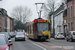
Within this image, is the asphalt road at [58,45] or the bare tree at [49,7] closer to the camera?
the asphalt road at [58,45]

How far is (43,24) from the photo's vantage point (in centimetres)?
2656

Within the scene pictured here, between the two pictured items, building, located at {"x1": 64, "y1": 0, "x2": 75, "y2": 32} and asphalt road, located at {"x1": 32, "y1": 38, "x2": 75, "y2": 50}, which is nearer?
asphalt road, located at {"x1": 32, "y1": 38, "x2": 75, "y2": 50}

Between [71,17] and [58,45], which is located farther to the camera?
[71,17]

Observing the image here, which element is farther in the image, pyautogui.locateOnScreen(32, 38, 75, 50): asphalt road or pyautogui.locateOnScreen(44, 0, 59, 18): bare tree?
pyautogui.locateOnScreen(44, 0, 59, 18): bare tree

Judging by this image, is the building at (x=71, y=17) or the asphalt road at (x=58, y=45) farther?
the building at (x=71, y=17)

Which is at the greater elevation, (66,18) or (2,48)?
(66,18)

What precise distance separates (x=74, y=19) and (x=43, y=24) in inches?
549

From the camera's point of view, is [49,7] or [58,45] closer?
[58,45]

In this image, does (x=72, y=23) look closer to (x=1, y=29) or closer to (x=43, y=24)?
(x=43, y=24)

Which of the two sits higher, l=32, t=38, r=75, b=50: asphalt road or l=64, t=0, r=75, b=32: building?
l=64, t=0, r=75, b=32: building

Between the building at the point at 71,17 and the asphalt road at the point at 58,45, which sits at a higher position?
the building at the point at 71,17

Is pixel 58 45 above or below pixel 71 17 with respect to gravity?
below

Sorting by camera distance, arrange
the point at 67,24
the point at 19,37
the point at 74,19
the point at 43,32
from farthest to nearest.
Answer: the point at 67,24, the point at 74,19, the point at 19,37, the point at 43,32

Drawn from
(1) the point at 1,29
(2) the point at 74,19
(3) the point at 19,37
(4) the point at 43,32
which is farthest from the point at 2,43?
(1) the point at 1,29
